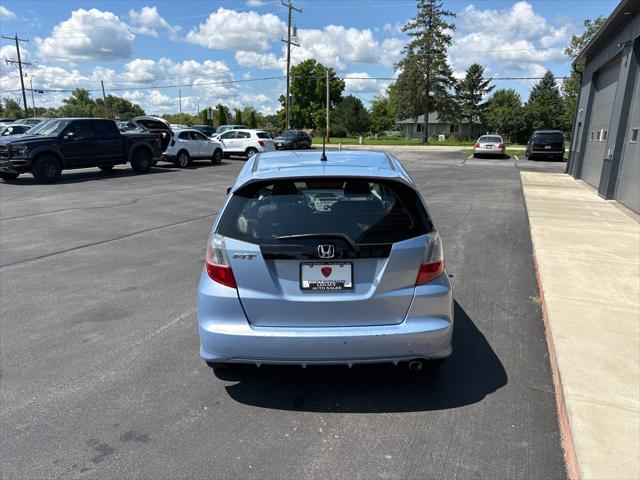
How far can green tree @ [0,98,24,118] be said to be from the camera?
96588mm

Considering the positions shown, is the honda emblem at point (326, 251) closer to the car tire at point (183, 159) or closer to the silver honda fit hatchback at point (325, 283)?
the silver honda fit hatchback at point (325, 283)

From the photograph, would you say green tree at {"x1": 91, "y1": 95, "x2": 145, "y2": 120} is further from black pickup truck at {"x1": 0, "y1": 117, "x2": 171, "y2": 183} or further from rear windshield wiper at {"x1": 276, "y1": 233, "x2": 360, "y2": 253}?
rear windshield wiper at {"x1": 276, "y1": 233, "x2": 360, "y2": 253}

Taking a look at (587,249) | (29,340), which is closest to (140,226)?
(29,340)

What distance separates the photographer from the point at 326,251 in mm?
2887

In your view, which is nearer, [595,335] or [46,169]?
[595,335]

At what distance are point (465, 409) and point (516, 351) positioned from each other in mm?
1110

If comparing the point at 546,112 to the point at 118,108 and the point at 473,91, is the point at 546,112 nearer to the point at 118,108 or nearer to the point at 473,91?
the point at 473,91

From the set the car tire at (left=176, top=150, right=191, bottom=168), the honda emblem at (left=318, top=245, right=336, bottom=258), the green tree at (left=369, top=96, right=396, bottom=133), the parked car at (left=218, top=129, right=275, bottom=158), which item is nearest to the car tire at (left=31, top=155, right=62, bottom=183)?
the car tire at (left=176, top=150, right=191, bottom=168)

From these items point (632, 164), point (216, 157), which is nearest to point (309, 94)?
point (216, 157)

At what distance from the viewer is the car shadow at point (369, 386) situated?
10.5ft

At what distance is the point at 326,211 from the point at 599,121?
16.9m

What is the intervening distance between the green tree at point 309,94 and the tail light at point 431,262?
87.0 metres

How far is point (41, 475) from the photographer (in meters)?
2.54

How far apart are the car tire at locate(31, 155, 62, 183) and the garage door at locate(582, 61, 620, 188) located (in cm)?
1774
